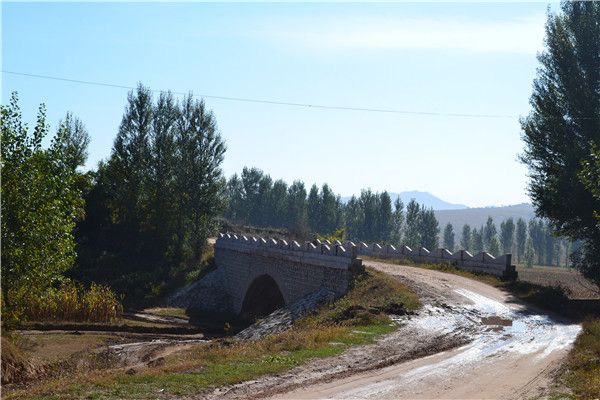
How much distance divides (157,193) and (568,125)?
37.0m

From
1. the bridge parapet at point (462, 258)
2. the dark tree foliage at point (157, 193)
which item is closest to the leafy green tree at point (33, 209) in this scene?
the bridge parapet at point (462, 258)

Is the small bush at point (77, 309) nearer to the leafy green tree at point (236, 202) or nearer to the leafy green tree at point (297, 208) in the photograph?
the leafy green tree at point (297, 208)

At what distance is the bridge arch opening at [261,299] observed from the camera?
49722 mm

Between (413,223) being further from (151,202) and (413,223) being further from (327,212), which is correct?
(151,202)

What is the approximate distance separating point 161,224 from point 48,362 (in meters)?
37.4

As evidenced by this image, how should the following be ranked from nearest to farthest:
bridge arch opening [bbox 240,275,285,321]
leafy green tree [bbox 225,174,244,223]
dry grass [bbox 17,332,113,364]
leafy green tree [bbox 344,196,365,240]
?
dry grass [bbox 17,332,113,364], bridge arch opening [bbox 240,275,285,321], leafy green tree [bbox 344,196,365,240], leafy green tree [bbox 225,174,244,223]

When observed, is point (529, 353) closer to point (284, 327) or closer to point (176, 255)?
point (284, 327)

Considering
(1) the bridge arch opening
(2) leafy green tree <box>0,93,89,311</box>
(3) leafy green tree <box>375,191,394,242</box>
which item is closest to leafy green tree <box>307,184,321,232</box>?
(3) leafy green tree <box>375,191,394,242</box>

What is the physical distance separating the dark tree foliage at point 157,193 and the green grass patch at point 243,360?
3465 cm

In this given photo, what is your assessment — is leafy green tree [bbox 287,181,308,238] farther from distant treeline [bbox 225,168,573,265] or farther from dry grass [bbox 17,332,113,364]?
dry grass [bbox 17,332,113,364]

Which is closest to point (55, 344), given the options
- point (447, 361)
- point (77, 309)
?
point (77, 309)

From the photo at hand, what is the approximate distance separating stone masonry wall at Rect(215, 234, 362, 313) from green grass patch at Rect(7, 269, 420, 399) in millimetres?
6774

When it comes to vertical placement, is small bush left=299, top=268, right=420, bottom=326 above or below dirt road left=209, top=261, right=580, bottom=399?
above

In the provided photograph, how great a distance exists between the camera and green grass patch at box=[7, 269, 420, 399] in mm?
14062
